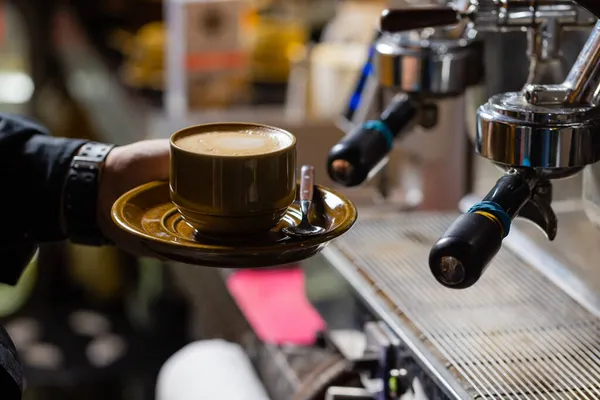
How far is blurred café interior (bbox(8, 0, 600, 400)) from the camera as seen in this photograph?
0.84 metres

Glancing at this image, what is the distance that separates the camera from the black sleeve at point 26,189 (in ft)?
3.43

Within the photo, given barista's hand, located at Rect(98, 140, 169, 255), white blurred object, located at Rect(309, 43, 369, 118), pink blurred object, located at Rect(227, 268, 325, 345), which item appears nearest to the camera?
barista's hand, located at Rect(98, 140, 169, 255)

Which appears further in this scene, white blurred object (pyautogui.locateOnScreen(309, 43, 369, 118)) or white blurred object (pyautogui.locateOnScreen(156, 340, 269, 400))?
white blurred object (pyautogui.locateOnScreen(309, 43, 369, 118))

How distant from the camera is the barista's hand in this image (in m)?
1.02

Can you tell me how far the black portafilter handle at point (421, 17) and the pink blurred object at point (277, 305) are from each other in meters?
0.41

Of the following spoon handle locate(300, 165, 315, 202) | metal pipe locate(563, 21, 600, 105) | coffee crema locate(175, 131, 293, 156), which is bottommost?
spoon handle locate(300, 165, 315, 202)

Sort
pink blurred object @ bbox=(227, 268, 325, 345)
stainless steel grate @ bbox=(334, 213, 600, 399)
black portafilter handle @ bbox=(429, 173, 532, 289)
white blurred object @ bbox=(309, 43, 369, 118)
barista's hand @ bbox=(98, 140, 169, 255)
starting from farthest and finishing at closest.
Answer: white blurred object @ bbox=(309, 43, 369, 118) < pink blurred object @ bbox=(227, 268, 325, 345) < barista's hand @ bbox=(98, 140, 169, 255) < stainless steel grate @ bbox=(334, 213, 600, 399) < black portafilter handle @ bbox=(429, 173, 532, 289)

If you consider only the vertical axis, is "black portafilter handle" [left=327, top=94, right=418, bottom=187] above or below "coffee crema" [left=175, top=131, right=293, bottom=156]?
below

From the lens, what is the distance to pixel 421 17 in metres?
0.89

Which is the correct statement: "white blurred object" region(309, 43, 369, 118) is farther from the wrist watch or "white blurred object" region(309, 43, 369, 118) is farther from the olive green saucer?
the olive green saucer

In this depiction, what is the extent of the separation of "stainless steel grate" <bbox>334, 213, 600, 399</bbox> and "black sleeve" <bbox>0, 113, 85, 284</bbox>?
12.3 inches

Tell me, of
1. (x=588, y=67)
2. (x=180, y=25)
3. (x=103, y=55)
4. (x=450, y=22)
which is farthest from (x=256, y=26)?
(x=588, y=67)

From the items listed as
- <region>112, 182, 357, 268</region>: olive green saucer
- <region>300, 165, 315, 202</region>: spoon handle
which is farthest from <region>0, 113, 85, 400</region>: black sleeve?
<region>300, 165, 315, 202</region>: spoon handle

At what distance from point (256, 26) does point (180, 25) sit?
31 centimetres
